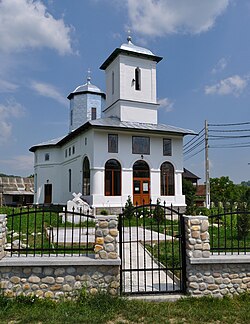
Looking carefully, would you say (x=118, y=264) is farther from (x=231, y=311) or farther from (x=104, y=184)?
(x=104, y=184)

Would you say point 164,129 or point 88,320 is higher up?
point 164,129

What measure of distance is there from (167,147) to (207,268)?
16.5 meters

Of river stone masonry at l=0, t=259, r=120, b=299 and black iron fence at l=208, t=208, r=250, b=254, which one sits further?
black iron fence at l=208, t=208, r=250, b=254

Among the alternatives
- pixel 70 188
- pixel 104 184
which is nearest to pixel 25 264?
pixel 104 184

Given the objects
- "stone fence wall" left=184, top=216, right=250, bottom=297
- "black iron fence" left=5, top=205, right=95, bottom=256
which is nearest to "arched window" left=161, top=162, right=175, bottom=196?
"black iron fence" left=5, top=205, right=95, bottom=256

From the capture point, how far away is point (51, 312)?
4.21 meters

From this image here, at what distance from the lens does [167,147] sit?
834 inches

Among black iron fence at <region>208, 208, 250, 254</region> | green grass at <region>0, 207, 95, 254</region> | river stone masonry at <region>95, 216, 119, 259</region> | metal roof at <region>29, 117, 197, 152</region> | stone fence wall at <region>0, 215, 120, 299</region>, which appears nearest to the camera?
stone fence wall at <region>0, 215, 120, 299</region>

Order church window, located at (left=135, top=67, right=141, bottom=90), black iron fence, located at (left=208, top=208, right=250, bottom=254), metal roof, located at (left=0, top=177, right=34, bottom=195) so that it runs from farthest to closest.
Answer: metal roof, located at (left=0, top=177, right=34, bottom=195) < church window, located at (left=135, top=67, right=141, bottom=90) < black iron fence, located at (left=208, top=208, right=250, bottom=254)

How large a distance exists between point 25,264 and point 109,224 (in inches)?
56.8

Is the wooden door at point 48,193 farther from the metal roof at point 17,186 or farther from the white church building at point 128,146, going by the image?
the metal roof at point 17,186

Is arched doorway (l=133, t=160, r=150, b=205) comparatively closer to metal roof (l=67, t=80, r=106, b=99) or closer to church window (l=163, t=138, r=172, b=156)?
church window (l=163, t=138, r=172, b=156)

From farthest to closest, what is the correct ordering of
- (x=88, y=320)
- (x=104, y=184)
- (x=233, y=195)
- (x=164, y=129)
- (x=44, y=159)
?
(x=233, y=195) → (x=44, y=159) → (x=164, y=129) → (x=104, y=184) → (x=88, y=320)

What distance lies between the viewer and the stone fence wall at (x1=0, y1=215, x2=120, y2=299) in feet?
15.3
